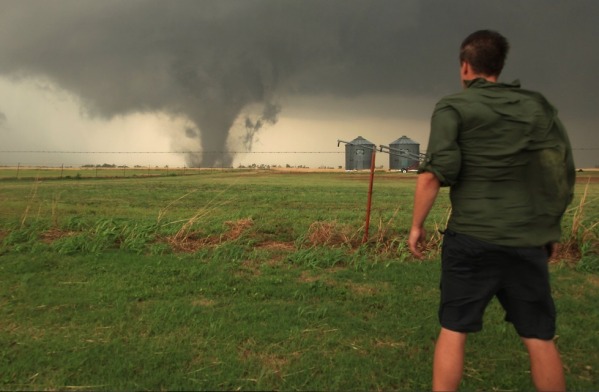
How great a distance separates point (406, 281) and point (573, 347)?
2004mm

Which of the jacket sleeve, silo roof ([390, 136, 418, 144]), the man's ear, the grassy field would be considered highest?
silo roof ([390, 136, 418, 144])

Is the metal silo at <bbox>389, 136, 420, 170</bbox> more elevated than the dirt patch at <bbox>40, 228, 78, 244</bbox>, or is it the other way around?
the metal silo at <bbox>389, 136, 420, 170</bbox>

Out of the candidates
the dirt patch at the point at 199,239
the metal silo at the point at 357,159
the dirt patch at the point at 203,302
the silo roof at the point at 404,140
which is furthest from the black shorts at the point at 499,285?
the silo roof at the point at 404,140

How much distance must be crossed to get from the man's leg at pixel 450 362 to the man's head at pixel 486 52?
132cm

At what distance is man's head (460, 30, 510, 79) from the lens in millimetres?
2348

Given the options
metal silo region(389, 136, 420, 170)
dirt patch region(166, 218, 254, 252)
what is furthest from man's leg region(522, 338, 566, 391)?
metal silo region(389, 136, 420, 170)

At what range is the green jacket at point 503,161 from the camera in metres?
2.24

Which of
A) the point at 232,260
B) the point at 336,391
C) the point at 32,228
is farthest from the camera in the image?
the point at 32,228

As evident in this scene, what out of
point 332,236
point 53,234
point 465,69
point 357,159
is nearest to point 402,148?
point 357,159

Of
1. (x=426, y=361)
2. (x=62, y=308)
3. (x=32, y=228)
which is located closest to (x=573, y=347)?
(x=426, y=361)

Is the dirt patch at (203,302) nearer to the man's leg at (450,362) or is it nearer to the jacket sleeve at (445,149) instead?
the man's leg at (450,362)

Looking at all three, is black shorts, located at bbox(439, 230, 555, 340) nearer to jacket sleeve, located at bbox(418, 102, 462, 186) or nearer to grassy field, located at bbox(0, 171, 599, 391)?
jacket sleeve, located at bbox(418, 102, 462, 186)

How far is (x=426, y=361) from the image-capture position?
3.38 metres

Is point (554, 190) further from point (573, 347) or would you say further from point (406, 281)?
point (406, 281)
